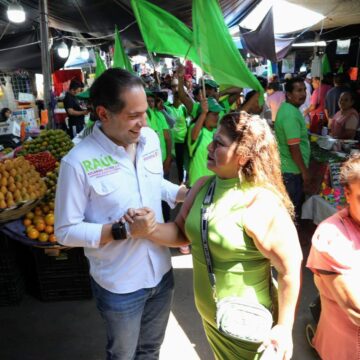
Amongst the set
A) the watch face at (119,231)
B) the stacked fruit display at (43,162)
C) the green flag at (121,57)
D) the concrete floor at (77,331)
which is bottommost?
the concrete floor at (77,331)

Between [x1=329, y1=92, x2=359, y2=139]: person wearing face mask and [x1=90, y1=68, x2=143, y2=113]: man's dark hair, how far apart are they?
446 centimetres

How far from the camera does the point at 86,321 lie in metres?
3.22

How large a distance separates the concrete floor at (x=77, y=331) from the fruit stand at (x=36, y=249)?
0.49 ft

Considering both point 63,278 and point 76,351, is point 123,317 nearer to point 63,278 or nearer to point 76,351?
point 76,351

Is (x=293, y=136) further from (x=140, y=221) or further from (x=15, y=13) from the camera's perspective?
(x=15, y=13)

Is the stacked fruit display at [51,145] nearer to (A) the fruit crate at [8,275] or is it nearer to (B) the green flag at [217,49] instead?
(A) the fruit crate at [8,275]

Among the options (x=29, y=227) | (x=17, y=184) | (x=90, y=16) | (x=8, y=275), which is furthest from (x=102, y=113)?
(x=90, y=16)

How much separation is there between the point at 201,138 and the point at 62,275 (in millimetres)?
1971

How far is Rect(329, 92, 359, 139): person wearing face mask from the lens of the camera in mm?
5223

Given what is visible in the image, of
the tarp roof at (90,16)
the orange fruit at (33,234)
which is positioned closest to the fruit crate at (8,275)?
the orange fruit at (33,234)

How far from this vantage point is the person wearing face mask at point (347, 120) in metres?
5.22

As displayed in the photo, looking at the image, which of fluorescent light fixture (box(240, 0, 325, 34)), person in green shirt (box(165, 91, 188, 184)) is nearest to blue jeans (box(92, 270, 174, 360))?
person in green shirt (box(165, 91, 188, 184))

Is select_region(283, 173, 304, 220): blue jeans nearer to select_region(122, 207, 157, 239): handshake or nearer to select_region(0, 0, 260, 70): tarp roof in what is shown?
select_region(122, 207, 157, 239): handshake

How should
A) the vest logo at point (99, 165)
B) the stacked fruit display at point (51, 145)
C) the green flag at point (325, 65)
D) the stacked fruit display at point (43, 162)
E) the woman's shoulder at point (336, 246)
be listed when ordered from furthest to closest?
the green flag at point (325, 65) < the stacked fruit display at point (51, 145) < the stacked fruit display at point (43, 162) < the woman's shoulder at point (336, 246) < the vest logo at point (99, 165)
